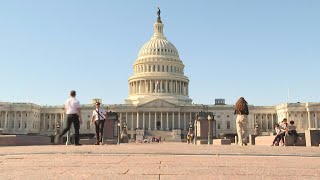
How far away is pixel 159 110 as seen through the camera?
13125 cm

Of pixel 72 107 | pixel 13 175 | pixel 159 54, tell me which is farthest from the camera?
pixel 159 54

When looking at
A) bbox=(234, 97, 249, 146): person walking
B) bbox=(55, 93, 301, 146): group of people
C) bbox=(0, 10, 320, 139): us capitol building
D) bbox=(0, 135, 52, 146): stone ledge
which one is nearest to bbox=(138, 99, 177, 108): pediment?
bbox=(0, 10, 320, 139): us capitol building

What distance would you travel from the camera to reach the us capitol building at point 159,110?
127125 millimetres

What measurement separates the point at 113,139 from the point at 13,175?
37432mm

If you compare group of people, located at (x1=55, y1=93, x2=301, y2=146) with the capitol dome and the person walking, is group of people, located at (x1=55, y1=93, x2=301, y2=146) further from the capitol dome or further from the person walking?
the capitol dome

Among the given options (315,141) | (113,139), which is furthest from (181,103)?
(315,141)

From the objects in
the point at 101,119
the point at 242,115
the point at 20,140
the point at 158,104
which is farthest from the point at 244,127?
the point at 158,104

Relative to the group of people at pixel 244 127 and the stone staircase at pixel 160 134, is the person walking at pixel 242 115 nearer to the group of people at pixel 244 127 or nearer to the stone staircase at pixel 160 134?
the group of people at pixel 244 127

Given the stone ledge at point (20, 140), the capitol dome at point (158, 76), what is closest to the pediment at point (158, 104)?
the capitol dome at point (158, 76)

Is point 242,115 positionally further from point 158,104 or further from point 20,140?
point 158,104

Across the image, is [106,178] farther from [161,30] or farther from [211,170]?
[161,30]

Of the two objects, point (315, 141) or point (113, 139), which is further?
point (113, 139)

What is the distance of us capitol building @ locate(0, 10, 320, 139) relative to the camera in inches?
5005

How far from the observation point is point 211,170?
821 cm
